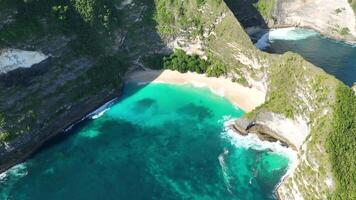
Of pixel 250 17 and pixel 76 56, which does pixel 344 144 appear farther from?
pixel 250 17

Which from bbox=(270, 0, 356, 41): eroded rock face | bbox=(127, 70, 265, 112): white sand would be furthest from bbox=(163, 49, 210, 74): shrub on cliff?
bbox=(270, 0, 356, 41): eroded rock face

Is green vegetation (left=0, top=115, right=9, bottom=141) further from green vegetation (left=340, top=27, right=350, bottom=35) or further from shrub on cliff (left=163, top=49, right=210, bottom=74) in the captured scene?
green vegetation (left=340, top=27, right=350, bottom=35)

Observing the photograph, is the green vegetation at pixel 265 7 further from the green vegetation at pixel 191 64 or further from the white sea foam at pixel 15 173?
the white sea foam at pixel 15 173

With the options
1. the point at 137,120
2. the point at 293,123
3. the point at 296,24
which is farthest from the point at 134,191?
the point at 296,24

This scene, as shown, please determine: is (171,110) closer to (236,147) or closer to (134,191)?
(236,147)

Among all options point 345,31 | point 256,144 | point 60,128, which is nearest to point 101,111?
point 60,128

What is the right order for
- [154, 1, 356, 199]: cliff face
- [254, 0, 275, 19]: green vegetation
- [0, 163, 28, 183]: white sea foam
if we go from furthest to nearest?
1. [254, 0, 275, 19]: green vegetation
2. [0, 163, 28, 183]: white sea foam
3. [154, 1, 356, 199]: cliff face

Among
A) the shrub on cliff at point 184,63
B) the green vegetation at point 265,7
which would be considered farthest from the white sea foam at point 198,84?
the green vegetation at point 265,7
